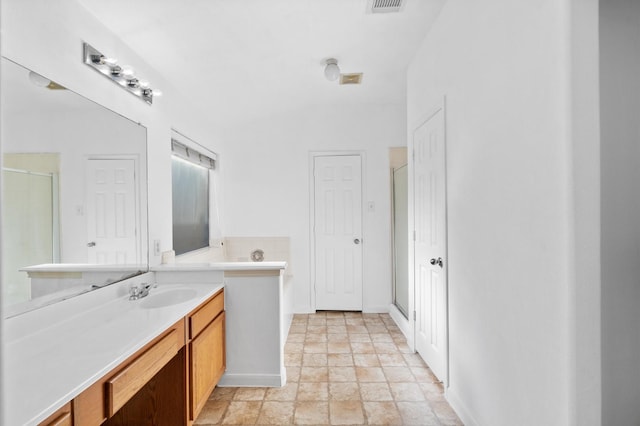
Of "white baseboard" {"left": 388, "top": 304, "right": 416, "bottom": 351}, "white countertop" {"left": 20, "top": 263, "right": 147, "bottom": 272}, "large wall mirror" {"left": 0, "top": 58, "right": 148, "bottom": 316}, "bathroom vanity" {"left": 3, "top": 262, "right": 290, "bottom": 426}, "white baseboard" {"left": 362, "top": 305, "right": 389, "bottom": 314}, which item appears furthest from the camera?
"white baseboard" {"left": 362, "top": 305, "right": 389, "bottom": 314}

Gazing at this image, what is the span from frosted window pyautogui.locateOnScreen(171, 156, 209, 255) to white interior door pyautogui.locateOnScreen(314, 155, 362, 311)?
4.36 ft

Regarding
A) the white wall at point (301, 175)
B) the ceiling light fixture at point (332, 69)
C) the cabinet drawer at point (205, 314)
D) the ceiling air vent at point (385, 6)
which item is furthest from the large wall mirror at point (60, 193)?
the white wall at point (301, 175)

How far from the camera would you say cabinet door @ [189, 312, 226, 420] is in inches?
75.0

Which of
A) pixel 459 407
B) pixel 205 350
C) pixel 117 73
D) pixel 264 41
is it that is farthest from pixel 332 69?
pixel 459 407

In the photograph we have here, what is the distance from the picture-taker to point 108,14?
6.61 ft

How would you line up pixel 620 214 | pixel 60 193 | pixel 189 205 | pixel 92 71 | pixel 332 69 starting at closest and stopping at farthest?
pixel 620 214
pixel 60 193
pixel 92 71
pixel 332 69
pixel 189 205

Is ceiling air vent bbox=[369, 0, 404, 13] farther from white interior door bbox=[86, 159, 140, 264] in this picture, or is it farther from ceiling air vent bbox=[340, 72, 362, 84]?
white interior door bbox=[86, 159, 140, 264]

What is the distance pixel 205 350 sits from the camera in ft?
6.81

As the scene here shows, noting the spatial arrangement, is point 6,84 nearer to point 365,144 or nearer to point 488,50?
point 488,50

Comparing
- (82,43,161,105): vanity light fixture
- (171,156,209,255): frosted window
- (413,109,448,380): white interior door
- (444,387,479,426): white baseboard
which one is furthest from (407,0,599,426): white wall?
(171,156,209,255): frosted window

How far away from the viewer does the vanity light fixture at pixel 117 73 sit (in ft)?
6.31

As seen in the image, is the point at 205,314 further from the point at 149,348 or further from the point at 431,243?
the point at 431,243

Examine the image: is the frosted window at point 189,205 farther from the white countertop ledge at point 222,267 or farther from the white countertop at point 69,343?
the white countertop at point 69,343

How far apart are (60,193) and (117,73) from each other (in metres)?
0.86
